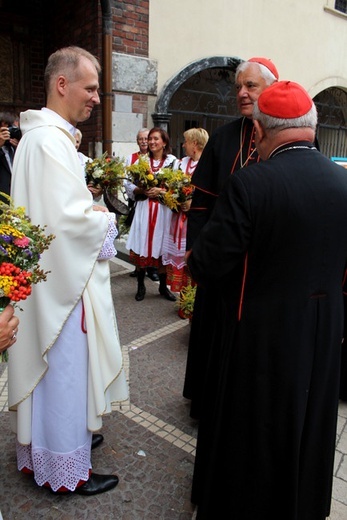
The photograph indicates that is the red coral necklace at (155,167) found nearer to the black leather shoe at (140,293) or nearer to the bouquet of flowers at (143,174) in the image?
the bouquet of flowers at (143,174)

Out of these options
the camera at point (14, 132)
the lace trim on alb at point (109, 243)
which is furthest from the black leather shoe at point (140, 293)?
the lace trim on alb at point (109, 243)

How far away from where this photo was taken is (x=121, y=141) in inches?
275

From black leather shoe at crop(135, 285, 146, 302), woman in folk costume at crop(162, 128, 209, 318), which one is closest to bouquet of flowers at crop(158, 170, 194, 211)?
woman in folk costume at crop(162, 128, 209, 318)

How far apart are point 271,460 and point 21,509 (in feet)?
4.45

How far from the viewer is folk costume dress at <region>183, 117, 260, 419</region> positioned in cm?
264

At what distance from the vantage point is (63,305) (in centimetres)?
205

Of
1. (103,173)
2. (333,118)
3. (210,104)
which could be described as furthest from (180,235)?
(333,118)

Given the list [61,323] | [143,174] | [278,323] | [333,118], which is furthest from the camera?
[333,118]

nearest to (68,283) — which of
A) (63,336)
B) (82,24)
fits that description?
(63,336)

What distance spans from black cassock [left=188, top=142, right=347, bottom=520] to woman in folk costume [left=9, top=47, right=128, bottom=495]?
1.88 ft

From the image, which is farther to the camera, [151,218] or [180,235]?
[151,218]

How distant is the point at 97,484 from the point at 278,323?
143cm

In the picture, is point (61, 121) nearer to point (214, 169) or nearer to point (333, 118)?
point (214, 169)

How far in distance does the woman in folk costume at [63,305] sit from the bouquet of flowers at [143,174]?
9.00ft
